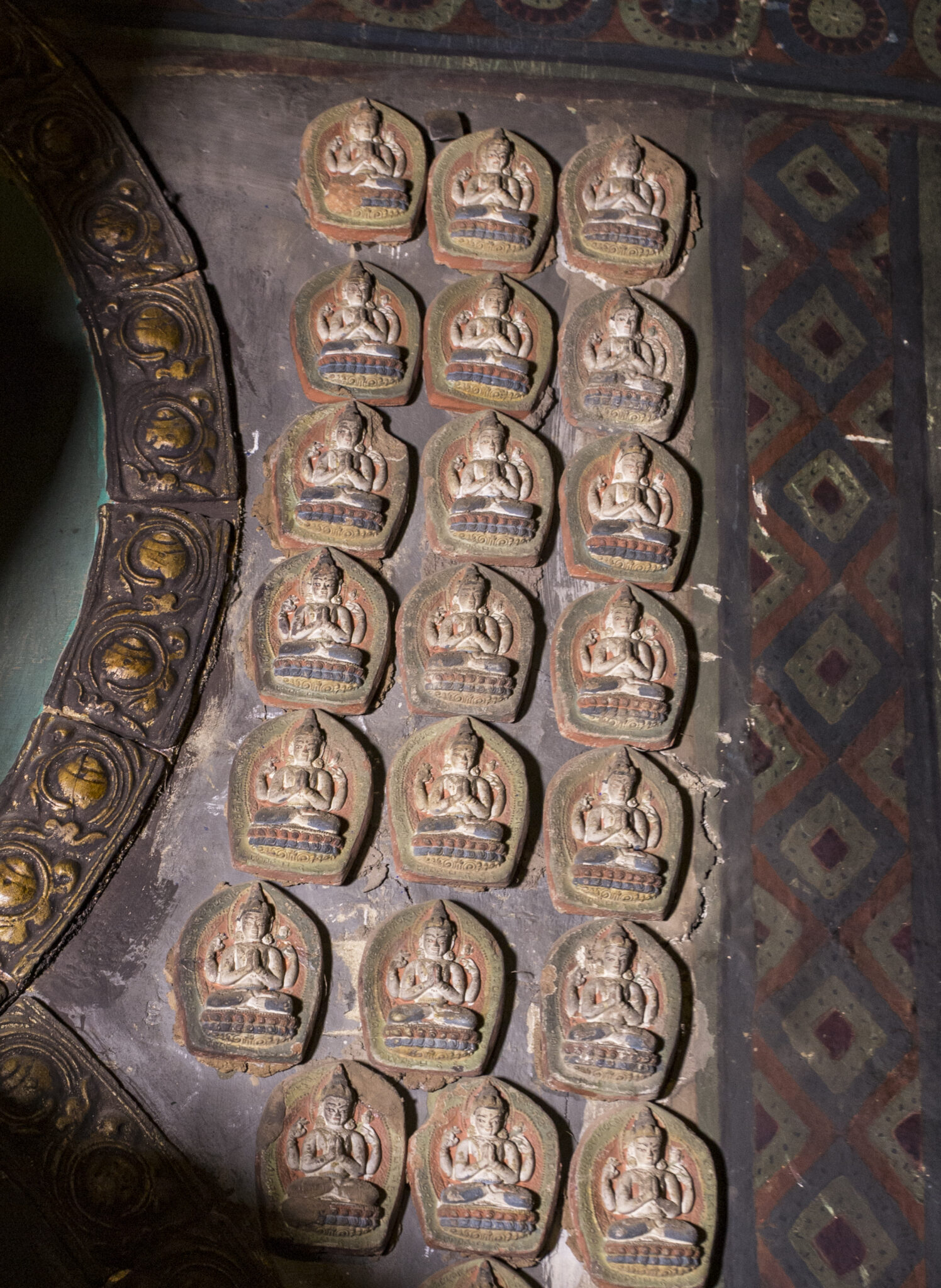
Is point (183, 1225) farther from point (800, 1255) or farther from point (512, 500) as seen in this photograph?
point (512, 500)

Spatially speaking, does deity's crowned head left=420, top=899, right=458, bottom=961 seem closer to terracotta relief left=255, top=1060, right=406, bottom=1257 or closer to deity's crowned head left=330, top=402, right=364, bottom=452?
terracotta relief left=255, top=1060, right=406, bottom=1257

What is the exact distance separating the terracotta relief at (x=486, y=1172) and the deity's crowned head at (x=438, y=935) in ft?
1.21

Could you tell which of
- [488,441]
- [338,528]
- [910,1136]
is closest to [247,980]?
[338,528]

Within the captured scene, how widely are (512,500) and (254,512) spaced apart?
30.5 inches

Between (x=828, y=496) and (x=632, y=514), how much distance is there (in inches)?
29.3

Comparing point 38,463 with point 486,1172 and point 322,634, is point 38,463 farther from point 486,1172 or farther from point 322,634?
point 486,1172

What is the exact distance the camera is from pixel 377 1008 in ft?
10.8

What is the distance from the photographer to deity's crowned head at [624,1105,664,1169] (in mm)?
3250

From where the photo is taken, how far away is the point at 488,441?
3.64 meters

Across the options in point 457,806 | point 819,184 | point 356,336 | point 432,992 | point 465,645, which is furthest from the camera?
point 819,184

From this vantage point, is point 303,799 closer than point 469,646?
Yes

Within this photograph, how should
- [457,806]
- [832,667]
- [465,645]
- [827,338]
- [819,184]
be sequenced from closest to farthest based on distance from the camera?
[457,806] < [465,645] < [832,667] < [827,338] < [819,184]

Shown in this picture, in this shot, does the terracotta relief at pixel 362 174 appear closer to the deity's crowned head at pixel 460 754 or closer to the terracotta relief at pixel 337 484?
the terracotta relief at pixel 337 484

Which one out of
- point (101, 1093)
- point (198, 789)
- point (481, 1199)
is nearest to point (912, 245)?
point (198, 789)
